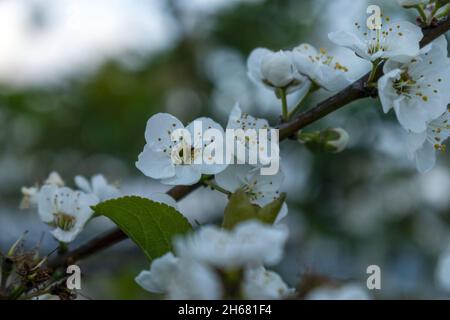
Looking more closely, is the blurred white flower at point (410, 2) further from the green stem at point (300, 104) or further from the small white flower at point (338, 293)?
the small white flower at point (338, 293)

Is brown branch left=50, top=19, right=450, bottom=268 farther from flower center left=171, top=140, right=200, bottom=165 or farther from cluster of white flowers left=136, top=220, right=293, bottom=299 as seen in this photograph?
cluster of white flowers left=136, top=220, right=293, bottom=299

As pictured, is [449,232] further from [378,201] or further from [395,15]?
[395,15]

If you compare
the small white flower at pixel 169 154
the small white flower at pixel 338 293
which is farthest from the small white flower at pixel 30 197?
the small white flower at pixel 338 293

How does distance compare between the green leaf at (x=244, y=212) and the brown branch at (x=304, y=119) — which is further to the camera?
the brown branch at (x=304, y=119)

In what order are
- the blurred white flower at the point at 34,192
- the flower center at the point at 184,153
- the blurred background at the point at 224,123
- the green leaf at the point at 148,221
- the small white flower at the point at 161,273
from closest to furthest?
the small white flower at the point at 161,273
the green leaf at the point at 148,221
the flower center at the point at 184,153
the blurred white flower at the point at 34,192
the blurred background at the point at 224,123

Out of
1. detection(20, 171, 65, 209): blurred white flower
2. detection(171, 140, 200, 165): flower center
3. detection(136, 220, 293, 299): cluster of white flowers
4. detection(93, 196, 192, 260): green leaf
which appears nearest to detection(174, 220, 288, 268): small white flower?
detection(136, 220, 293, 299): cluster of white flowers

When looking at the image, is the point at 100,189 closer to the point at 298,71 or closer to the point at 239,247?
the point at 298,71
